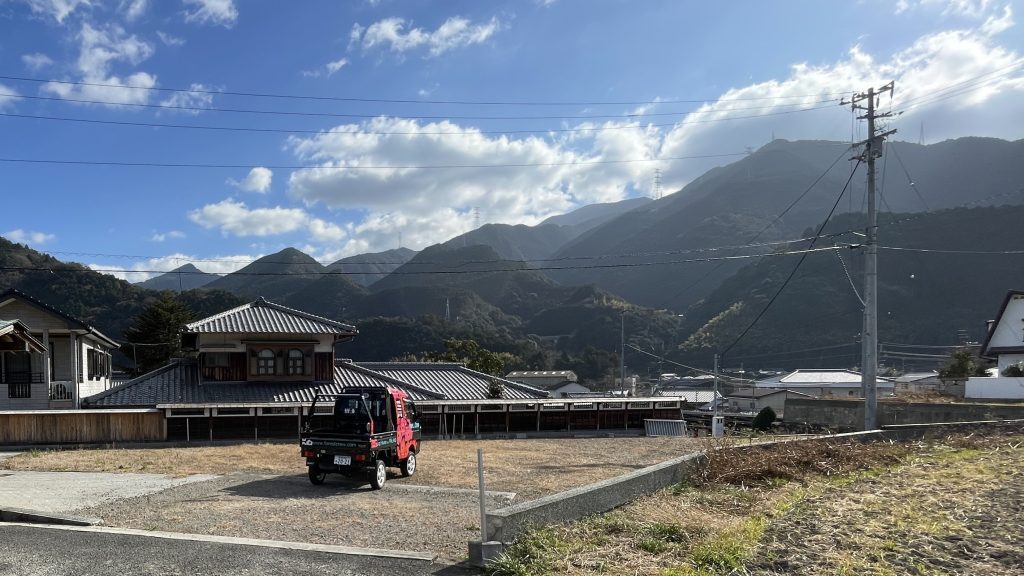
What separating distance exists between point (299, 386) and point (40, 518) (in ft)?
60.1

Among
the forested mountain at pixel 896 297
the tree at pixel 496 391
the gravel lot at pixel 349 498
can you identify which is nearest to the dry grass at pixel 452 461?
the gravel lot at pixel 349 498

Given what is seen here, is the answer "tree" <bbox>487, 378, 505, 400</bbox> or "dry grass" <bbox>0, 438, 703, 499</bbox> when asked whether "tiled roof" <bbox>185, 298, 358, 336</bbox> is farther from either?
"dry grass" <bbox>0, 438, 703, 499</bbox>

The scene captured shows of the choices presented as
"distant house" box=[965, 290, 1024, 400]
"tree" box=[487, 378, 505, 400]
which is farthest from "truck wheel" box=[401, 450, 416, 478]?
"distant house" box=[965, 290, 1024, 400]

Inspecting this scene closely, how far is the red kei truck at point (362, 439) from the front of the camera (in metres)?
11.4

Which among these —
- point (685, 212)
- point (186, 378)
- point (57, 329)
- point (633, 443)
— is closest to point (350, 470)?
point (633, 443)

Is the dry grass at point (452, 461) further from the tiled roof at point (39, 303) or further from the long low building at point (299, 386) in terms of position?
the tiled roof at point (39, 303)

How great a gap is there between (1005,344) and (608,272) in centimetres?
12071

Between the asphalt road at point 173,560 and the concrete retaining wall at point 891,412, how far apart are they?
19.3 m

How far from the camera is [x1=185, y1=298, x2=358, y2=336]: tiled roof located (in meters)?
26.0

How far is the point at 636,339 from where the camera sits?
94.7 meters

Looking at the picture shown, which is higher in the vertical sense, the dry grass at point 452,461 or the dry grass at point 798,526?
the dry grass at point 798,526

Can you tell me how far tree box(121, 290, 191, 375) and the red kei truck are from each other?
3955 centimetres

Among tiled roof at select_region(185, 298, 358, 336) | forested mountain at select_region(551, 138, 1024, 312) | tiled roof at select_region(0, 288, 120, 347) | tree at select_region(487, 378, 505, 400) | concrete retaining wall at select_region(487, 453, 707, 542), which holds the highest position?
forested mountain at select_region(551, 138, 1024, 312)

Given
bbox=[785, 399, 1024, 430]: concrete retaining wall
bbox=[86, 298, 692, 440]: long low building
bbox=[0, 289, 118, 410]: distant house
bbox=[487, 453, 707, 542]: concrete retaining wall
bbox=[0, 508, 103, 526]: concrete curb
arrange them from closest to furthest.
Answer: bbox=[487, 453, 707, 542]: concrete retaining wall
bbox=[0, 508, 103, 526]: concrete curb
bbox=[785, 399, 1024, 430]: concrete retaining wall
bbox=[86, 298, 692, 440]: long low building
bbox=[0, 289, 118, 410]: distant house
